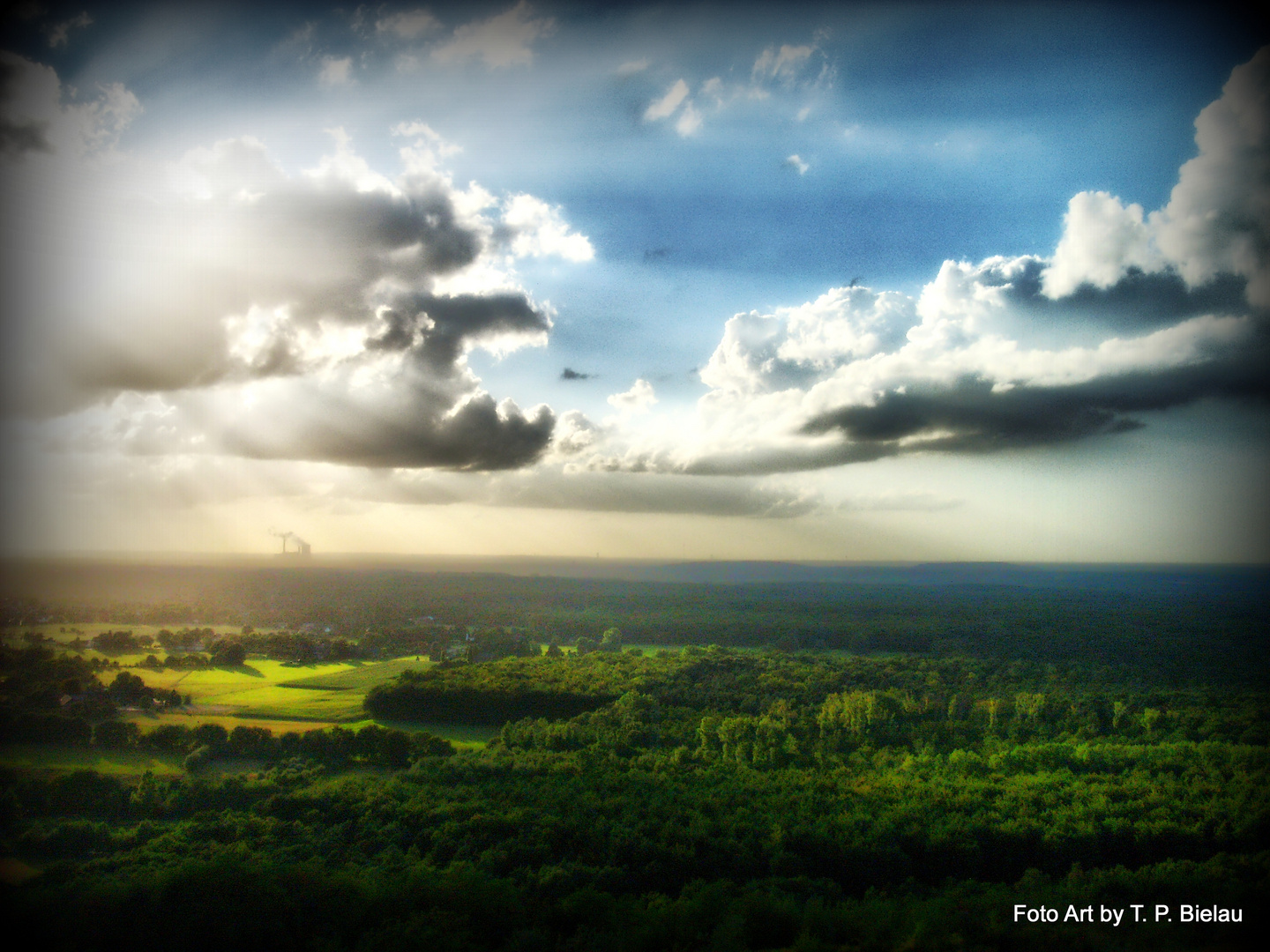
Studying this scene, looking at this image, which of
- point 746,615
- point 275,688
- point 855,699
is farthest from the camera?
point 746,615

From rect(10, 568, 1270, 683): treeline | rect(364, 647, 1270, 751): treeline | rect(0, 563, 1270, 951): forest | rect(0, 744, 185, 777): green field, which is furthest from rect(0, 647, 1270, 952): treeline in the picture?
rect(10, 568, 1270, 683): treeline

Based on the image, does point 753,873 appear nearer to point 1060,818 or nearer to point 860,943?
point 860,943

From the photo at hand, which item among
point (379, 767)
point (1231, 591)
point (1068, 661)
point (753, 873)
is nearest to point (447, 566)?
point (379, 767)

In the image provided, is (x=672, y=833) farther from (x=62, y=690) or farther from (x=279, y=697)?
(x=62, y=690)

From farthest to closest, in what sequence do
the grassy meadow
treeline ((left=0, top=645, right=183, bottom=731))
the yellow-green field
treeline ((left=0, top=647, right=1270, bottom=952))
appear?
the yellow-green field < treeline ((left=0, top=645, right=183, bottom=731)) < the grassy meadow < treeline ((left=0, top=647, right=1270, bottom=952))

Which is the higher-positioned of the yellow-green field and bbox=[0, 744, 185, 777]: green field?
bbox=[0, 744, 185, 777]: green field

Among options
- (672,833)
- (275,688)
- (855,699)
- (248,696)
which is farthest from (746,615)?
(672,833)

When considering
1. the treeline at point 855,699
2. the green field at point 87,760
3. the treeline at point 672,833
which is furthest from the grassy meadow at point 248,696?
the treeline at point 672,833

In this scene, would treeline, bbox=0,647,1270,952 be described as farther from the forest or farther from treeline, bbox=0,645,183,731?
treeline, bbox=0,645,183,731

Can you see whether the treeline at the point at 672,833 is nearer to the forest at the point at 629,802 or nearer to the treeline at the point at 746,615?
the forest at the point at 629,802

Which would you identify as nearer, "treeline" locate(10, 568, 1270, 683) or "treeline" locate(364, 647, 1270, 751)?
"treeline" locate(364, 647, 1270, 751)
